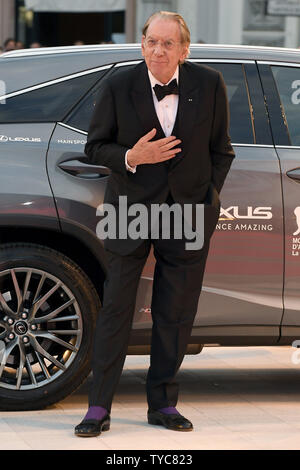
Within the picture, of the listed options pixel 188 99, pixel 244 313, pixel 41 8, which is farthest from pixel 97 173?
pixel 41 8

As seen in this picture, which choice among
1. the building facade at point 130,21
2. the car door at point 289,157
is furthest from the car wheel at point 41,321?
the building facade at point 130,21

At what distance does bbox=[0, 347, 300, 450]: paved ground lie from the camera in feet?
17.5

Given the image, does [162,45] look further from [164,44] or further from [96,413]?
[96,413]

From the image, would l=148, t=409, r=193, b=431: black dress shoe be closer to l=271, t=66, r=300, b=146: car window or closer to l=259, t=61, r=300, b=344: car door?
l=259, t=61, r=300, b=344: car door

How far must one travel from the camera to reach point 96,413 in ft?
18.0

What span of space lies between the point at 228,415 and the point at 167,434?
57cm

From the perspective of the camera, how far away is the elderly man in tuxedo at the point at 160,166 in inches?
212

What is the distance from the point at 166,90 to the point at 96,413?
4.91 ft

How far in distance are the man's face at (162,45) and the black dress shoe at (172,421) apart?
1.58 m

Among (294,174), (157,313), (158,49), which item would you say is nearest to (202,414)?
(157,313)

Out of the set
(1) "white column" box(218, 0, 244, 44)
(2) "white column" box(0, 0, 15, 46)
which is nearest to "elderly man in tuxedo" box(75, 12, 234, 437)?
(1) "white column" box(218, 0, 244, 44)

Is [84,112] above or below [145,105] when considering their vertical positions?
below
